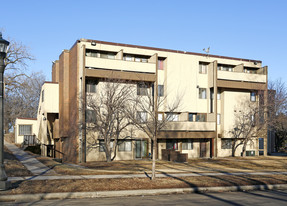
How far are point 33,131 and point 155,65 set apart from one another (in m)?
22.7

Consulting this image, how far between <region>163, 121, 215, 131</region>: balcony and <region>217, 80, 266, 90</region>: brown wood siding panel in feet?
14.3

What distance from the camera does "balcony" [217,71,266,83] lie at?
3381 centimetres

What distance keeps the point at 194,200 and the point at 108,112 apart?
1435 cm

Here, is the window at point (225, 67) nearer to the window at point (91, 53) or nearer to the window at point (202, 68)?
the window at point (202, 68)

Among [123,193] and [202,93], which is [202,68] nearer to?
[202,93]

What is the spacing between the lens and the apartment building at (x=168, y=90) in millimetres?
28438

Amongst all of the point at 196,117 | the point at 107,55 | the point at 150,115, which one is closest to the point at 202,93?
the point at 196,117

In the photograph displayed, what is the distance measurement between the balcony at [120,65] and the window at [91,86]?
1.75 m

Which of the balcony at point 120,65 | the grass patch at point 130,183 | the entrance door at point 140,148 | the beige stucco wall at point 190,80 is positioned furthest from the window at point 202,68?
the grass patch at point 130,183

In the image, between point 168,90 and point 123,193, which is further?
point 168,90

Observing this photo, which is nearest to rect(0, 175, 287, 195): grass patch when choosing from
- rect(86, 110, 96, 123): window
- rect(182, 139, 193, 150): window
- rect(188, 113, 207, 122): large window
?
rect(86, 110, 96, 123): window

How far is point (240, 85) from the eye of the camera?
3412 cm

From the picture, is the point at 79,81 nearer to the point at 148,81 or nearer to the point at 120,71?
the point at 120,71

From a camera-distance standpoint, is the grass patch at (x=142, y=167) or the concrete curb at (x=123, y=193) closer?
the concrete curb at (x=123, y=193)
